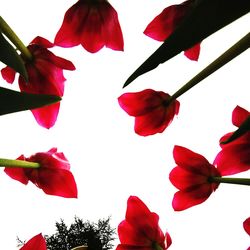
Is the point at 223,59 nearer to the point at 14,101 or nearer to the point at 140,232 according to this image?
the point at 14,101

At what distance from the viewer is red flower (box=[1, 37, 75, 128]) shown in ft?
1.05

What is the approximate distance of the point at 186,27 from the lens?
0.16 meters

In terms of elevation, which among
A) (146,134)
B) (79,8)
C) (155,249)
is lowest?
(155,249)

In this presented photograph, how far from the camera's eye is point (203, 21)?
16 centimetres

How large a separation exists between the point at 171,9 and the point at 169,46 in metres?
0.17

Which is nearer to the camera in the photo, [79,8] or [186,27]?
[186,27]

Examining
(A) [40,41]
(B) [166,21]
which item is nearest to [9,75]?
(A) [40,41]

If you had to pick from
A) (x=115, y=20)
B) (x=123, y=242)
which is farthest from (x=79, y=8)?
(x=123, y=242)

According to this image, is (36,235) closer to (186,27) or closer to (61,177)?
(61,177)

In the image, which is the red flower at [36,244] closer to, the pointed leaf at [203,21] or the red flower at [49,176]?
the red flower at [49,176]

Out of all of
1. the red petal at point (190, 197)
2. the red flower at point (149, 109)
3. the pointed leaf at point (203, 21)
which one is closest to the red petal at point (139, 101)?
the red flower at point (149, 109)

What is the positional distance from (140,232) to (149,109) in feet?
0.47

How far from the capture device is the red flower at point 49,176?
350mm

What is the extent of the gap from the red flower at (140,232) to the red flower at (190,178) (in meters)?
0.04
